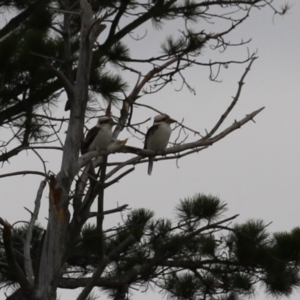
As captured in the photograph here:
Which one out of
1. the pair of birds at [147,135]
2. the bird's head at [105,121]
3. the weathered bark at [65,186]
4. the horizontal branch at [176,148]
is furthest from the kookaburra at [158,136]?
the weathered bark at [65,186]

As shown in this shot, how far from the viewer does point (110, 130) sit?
7.24 m

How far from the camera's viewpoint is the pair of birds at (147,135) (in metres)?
7.14

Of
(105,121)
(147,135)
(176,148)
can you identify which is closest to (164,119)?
(147,135)

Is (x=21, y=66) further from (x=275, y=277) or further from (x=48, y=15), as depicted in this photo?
(x=275, y=277)

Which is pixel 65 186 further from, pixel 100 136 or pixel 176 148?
pixel 100 136

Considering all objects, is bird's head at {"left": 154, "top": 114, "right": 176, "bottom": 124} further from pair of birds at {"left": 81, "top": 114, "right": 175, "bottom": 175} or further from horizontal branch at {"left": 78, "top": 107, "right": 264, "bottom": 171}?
horizontal branch at {"left": 78, "top": 107, "right": 264, "bottom": 171}

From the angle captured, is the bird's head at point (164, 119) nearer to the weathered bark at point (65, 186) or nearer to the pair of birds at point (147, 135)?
the pair of birds at point (147, 135)

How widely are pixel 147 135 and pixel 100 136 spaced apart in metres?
0.68

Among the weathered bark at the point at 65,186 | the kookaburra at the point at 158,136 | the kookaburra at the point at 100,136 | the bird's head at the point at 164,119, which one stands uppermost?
the bird's head at the point at 164,119

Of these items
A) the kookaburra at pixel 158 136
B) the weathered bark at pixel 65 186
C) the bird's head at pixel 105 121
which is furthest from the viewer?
the kookaburra at pixel 158 136

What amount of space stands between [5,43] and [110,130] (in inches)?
39.8

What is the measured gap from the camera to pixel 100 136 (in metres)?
7.16

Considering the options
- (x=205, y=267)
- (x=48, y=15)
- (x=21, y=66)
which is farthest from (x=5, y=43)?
(x=205, y=267)

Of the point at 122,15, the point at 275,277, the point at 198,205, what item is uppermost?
the point at 122,15
